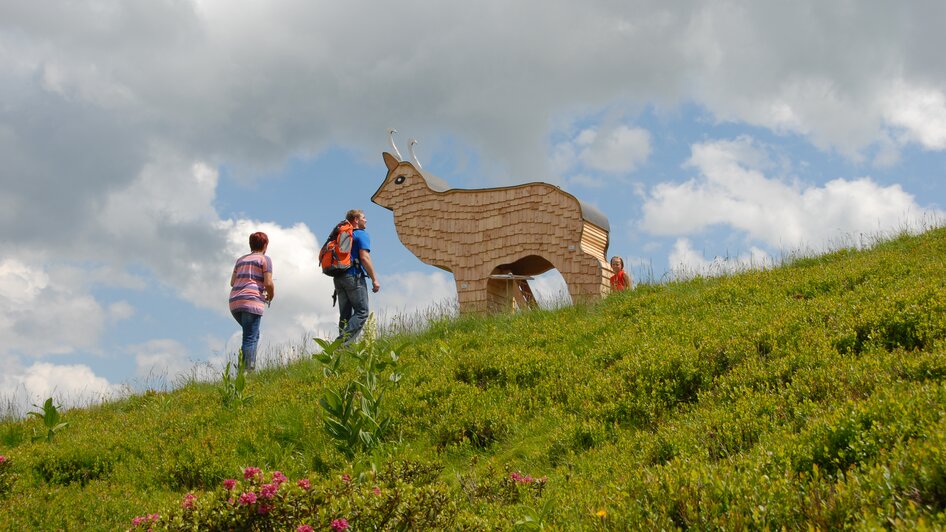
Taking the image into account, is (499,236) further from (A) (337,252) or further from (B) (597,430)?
(B) (597,430)

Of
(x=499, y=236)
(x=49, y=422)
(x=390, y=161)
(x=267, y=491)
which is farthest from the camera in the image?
(x=390, y=161)

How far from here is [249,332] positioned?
480 inches

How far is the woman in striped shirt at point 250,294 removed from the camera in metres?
12.0

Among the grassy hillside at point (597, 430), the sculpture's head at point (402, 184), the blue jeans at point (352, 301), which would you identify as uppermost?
the sculpture's head at point (402, 184)

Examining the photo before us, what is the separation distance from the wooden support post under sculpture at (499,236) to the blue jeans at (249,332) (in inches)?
143

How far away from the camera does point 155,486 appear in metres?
7.56

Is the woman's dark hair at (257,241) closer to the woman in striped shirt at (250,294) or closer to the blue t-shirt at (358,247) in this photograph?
the woman in striped shirt at (250,294)

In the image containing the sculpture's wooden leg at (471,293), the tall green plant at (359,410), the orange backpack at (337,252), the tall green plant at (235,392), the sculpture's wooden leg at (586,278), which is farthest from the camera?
the sculpture's wooden leg at (471,293)

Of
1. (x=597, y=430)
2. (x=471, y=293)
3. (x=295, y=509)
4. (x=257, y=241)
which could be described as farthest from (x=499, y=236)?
(x=295, y=509)

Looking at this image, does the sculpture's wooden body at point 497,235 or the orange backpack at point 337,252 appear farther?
the sculpture's wooden body at point 497,235

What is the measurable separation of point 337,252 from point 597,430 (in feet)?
22.8

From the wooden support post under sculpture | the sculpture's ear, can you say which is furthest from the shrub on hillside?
the sculpture's ear

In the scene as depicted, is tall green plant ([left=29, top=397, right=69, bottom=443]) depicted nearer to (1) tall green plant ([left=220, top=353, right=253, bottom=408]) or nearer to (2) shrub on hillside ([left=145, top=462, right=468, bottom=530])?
(1) tall green plant ([left=220, top=353, right=253, bottom=408])

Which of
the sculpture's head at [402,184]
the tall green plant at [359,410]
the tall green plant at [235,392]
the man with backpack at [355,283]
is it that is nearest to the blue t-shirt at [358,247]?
the man with backpack at [355,283]
